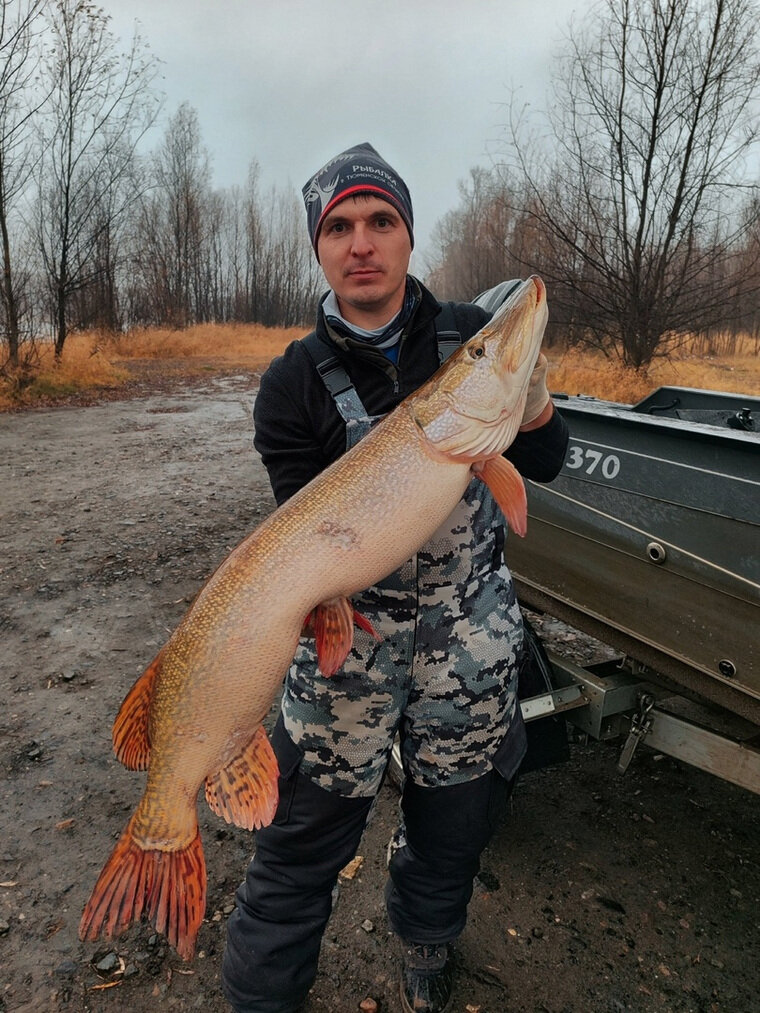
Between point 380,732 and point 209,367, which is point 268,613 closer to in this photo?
point 380,732

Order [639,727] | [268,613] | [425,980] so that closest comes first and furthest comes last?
1. [268,613]
2. [425,980]
3. [639,727]

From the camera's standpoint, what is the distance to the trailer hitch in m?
2.48

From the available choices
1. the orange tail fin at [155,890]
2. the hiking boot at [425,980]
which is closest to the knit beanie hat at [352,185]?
the orange tail fin at [155,890]

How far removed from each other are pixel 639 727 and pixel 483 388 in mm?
1576

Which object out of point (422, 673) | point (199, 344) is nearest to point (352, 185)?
point (422, 673)

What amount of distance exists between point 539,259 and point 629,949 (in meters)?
14.3

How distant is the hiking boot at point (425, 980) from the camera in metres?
2.02

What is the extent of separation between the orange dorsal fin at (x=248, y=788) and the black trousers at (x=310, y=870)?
0.21 metres

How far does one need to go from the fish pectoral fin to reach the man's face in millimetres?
534

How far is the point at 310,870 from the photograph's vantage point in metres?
1.83

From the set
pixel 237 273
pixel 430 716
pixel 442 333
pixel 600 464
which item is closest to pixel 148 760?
pixel 430 716

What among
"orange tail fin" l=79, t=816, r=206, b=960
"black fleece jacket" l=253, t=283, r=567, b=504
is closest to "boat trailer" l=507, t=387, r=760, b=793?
"black fleece jacket" l=253, t=283, r=567, b=504

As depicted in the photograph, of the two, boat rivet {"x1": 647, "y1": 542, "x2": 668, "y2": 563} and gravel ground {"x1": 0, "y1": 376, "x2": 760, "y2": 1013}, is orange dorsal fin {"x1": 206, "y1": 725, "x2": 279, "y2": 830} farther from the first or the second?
boat rivet {"x1": 647, "y1": 542, "x2": 668, "y2": 563}

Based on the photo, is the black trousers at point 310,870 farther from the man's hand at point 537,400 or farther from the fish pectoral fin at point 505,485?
the man's hand at point 537,400
